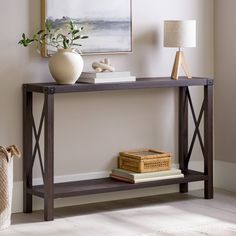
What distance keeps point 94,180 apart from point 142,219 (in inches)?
21.2

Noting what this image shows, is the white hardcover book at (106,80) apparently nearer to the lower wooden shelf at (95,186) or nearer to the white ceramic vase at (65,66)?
the white ceramic vase at (65,66)

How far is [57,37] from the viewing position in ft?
15.8

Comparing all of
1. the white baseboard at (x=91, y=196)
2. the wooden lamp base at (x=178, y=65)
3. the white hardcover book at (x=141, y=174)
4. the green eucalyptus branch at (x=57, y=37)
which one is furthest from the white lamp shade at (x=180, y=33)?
the white baseboard at (x=91, y=196)

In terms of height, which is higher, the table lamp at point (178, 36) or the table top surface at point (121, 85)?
the table lamp at point (178, 36)

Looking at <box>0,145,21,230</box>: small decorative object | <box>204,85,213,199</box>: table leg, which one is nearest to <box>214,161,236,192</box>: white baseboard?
<box>204,85,213,199</box>: table leg

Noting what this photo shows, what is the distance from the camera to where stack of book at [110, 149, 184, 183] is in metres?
5.00

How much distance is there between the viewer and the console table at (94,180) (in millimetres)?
4578

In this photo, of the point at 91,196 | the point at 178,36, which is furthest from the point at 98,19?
the point at 91,196

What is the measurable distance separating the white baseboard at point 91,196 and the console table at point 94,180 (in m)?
0.05

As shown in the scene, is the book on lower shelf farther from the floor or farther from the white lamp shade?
the white lamp shade

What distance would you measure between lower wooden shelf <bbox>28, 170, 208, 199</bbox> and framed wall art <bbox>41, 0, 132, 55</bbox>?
864 mm

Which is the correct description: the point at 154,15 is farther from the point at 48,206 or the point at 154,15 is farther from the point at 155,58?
the point at 48,206

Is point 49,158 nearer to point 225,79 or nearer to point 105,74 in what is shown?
point 105,74

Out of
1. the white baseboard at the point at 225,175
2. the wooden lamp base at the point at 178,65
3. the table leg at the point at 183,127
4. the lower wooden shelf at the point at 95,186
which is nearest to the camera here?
the lower wooden shelf at the point at 95,186
